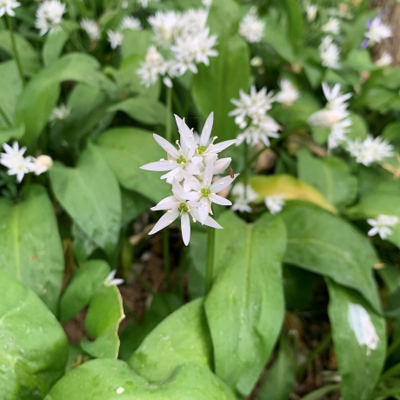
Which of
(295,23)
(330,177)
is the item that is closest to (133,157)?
(330,177)

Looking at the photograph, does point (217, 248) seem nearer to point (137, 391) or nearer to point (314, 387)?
point (137, 391)

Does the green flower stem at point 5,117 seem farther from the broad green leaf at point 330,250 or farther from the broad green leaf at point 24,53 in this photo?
the broad green leaf at point 330,250

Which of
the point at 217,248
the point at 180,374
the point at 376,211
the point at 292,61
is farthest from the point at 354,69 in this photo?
the point at 180,374

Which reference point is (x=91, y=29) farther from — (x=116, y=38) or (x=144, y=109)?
(x=144, y=109)

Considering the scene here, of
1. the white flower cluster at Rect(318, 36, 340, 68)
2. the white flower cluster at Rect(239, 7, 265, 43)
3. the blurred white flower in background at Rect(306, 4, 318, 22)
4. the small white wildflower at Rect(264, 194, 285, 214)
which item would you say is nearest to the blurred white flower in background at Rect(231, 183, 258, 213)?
the small white wildflower at Rect(264, 194, 285, 214)

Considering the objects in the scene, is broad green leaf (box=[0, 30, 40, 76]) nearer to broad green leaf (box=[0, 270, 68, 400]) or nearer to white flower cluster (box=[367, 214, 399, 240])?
broad green leaf (box=[0, 270, 68, 400])

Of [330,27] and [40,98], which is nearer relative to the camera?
[40,98]
